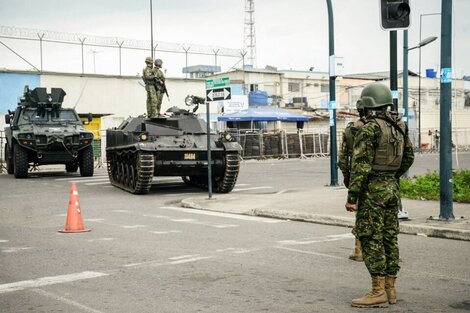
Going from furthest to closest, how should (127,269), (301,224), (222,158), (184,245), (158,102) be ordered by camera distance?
1. (158,102)
2. (222,158)
3. (301,224)
4. (184,245)
5. (127,269)

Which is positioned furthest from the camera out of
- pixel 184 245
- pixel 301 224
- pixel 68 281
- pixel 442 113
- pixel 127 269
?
pixel 301 224

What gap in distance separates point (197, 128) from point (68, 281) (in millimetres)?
11526

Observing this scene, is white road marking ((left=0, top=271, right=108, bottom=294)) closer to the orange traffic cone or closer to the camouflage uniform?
the camouflage uniform

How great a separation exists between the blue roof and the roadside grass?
30.8m

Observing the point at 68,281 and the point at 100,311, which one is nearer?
the point at 100,311

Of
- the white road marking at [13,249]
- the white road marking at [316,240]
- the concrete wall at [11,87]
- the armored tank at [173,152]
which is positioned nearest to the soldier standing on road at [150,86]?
the armored tank at [173,152]

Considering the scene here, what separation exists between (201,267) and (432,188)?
28.0 feet

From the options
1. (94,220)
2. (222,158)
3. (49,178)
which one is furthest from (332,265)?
(49,178)

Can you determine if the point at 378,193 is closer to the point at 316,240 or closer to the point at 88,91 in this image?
the point at 316,240

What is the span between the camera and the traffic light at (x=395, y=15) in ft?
35.8

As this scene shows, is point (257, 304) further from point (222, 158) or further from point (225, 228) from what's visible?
point (222, 158)

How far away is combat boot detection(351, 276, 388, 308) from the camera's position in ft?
20.0

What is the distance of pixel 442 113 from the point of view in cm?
1098

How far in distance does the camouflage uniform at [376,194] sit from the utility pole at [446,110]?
4.88 meters
